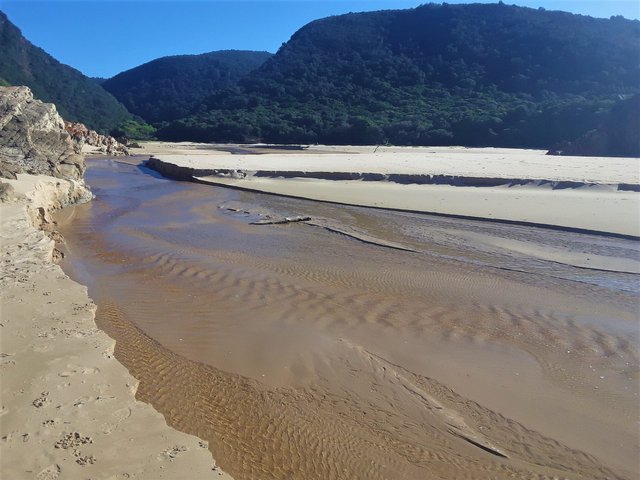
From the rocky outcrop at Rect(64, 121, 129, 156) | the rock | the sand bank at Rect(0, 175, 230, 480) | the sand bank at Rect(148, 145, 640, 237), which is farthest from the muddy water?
the rocky outcrop at Rect(64, 121, 129, 156)

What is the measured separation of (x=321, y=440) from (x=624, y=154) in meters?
32.6

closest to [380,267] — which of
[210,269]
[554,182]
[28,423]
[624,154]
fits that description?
[210,269]

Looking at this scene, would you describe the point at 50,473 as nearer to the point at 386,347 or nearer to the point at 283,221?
the point at 386,347

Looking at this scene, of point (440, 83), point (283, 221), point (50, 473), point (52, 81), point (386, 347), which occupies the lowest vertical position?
point (386, 347)

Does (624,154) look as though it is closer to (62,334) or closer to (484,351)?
(484,351)

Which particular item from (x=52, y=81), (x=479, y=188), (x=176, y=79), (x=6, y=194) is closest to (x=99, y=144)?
(x=6, y=194)

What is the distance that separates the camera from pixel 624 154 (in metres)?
29.6

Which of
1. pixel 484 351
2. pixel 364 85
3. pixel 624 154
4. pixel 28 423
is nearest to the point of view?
pixel 28 423

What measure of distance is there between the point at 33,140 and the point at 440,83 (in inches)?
2948

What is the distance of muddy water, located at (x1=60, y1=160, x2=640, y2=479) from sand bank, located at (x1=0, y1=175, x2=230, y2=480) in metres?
0.38

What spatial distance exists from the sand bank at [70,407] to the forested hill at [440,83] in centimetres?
4647

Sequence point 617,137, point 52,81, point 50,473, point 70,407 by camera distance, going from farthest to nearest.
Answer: point 52,81 → point 617,137 → point 70,407 → point 50,473

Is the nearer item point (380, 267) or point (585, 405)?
point (585, 405)

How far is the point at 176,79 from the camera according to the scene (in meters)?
154
